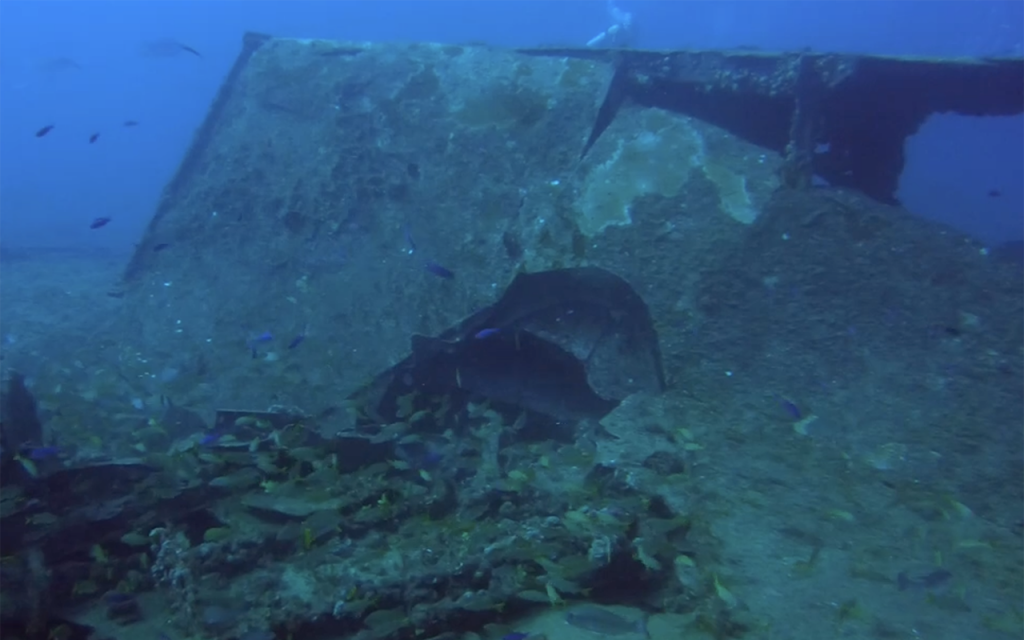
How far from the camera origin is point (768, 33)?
377ft

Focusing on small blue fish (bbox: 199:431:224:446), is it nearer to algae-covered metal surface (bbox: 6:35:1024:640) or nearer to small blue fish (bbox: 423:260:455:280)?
algae-covered metal surface (bbox: 6:35:1024:640)

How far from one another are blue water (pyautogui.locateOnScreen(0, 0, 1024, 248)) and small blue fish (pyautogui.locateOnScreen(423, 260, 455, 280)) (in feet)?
72.8

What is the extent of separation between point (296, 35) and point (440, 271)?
4622 inches

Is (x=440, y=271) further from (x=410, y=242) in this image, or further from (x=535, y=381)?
(x=535, y=381)

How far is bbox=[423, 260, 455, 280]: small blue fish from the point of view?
258 inches

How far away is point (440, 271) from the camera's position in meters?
6.55

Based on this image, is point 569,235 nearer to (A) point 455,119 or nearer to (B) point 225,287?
(A) point 455,119

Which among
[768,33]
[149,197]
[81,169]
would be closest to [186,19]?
[81,169]

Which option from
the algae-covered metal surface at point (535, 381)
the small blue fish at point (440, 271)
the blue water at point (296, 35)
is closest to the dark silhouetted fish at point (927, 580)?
the algae-covered metal surface at point (535, 381)

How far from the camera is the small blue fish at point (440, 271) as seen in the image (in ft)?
21.5

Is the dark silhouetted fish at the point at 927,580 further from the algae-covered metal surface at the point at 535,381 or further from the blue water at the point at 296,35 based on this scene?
the blue water at the point at 296,35

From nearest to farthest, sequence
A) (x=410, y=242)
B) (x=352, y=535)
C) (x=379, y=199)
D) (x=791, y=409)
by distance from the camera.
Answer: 1. (x=352, y=535)
2. (x=791, y=409)
3. (x=410, y=242)
4. (x=379, y=199)

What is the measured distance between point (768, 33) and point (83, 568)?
12894cm

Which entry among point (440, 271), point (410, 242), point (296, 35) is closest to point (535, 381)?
point (440, 271)
